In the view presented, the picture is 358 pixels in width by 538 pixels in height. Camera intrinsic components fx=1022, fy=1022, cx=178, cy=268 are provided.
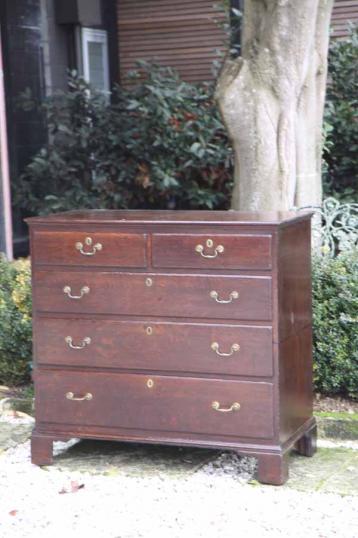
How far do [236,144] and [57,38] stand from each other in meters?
3.70

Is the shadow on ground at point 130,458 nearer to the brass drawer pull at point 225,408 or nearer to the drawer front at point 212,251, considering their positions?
the brass drawer pull at point 225,408

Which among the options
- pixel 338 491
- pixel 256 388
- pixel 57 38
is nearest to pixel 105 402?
pixel 256 388

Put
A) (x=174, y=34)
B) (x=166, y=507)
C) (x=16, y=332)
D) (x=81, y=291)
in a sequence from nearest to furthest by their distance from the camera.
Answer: (x=166, y=507) → (x=81, y=291) → (x=16, y=332) → (x=174, y=34)

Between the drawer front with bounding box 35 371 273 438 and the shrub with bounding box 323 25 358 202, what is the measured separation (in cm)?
381

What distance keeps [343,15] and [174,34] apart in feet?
5.21

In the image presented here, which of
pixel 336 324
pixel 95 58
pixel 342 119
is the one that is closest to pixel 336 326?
pixel 336 324

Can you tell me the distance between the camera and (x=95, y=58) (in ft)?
32.3

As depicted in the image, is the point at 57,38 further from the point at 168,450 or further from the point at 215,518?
the point at 215,518

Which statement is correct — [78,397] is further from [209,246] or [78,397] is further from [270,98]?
[270,98]

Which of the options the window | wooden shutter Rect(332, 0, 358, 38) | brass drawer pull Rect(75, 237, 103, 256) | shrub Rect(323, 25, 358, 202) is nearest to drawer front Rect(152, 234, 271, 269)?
brass drawer pull Rect(75, 237, 103, 256)

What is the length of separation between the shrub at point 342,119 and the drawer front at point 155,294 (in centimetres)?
370

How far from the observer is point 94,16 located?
9570 mm

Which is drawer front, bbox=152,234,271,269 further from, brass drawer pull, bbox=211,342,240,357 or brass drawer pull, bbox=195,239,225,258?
brass drawer pull, bbox=211,342,240,357

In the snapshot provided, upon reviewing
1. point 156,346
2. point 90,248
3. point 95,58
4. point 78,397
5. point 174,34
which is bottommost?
point 78,397
